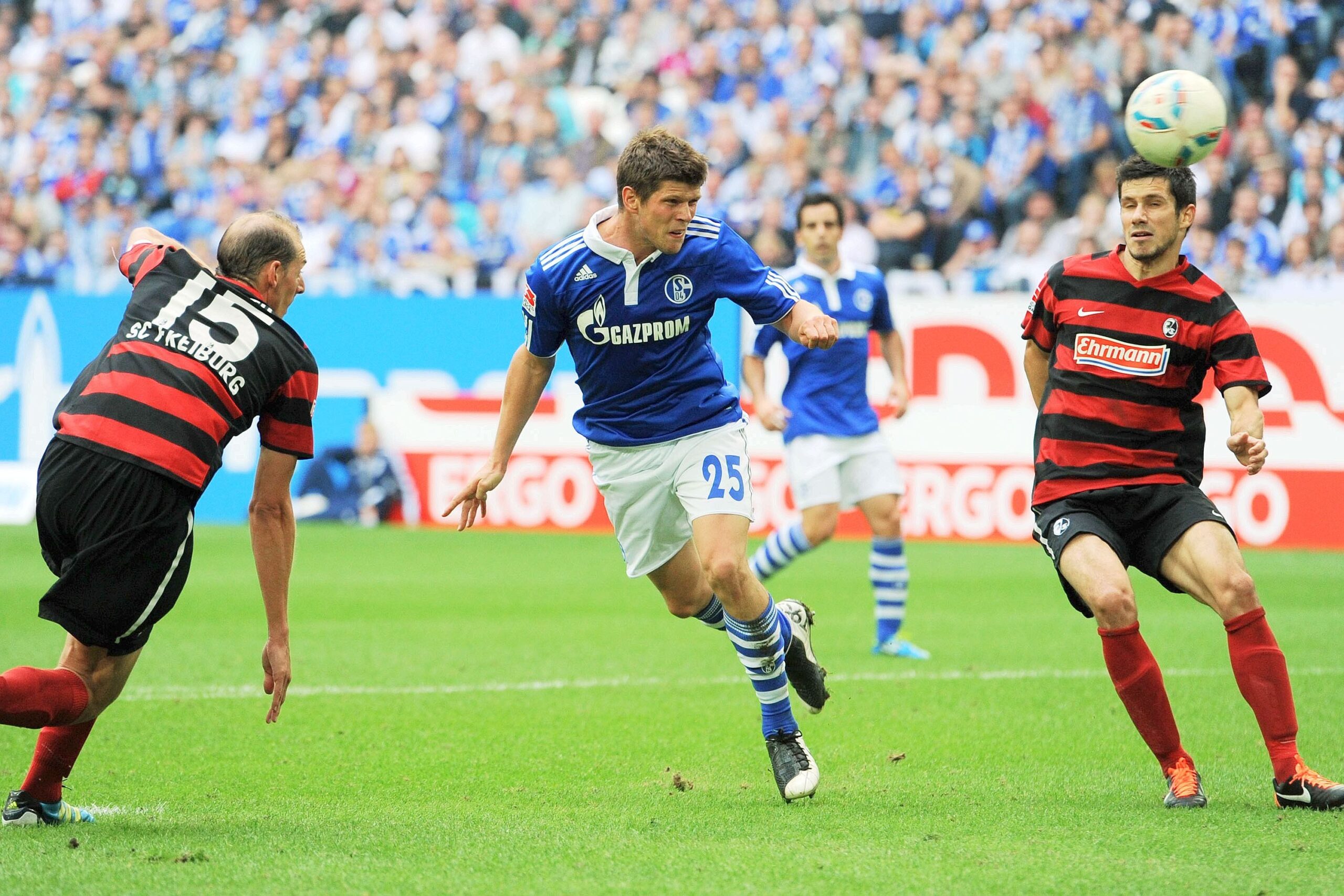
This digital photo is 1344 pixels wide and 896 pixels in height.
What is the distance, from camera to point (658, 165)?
5.30 meters

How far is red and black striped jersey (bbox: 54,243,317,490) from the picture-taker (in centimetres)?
465

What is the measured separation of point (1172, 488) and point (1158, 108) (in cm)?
139

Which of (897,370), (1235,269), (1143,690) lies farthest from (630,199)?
(1235,269)

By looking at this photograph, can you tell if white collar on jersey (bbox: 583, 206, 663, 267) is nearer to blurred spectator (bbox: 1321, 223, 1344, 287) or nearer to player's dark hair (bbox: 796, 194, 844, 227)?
player's dark hair (bbox: 796, 194, 844, 227)

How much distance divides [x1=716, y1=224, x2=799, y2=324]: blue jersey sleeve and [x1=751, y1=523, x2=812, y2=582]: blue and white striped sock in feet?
13.6

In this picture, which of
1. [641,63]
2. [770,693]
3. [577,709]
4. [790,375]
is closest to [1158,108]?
[770,693]

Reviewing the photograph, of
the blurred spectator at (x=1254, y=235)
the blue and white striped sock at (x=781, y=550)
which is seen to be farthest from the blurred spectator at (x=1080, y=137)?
the blue and white striped sock at (x=781, y=550)

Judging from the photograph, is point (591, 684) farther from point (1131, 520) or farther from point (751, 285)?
point (1131, 520)

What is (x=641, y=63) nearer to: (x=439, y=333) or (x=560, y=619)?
(x=439, y=333)

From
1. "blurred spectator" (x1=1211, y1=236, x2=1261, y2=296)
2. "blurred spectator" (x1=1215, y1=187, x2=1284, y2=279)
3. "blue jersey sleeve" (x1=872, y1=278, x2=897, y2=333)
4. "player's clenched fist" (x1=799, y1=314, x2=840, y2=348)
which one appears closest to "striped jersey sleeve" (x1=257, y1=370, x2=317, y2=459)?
"player's clenched fist" (x1=799, y1=314, x2=840, y2=348)

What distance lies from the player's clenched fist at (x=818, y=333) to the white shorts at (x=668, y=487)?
2.27 feet

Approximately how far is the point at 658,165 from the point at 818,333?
2.65 ft

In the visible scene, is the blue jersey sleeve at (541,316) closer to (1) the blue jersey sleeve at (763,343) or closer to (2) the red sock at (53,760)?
(2) the red sock at (53,760)

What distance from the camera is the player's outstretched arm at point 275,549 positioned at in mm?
4758
